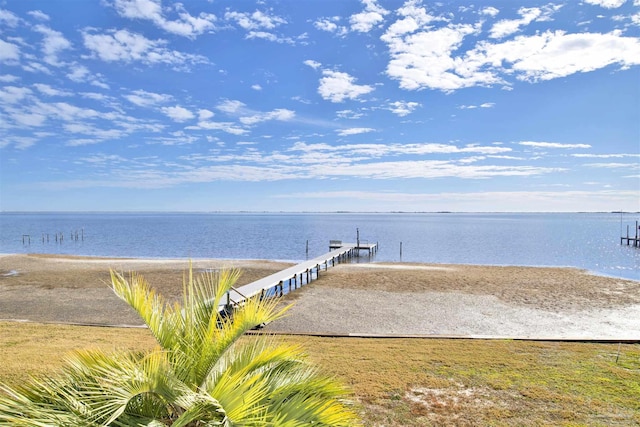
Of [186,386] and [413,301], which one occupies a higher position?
[186,386]

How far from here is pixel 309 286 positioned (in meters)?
21.3

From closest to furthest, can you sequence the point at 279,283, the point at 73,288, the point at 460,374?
the point at 460,374
the point at 73,288
the point at 279,283

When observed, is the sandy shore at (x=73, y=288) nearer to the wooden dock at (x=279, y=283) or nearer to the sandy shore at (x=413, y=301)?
the sandy shore at (x=413, y=301)

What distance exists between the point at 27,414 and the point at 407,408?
4.72 m

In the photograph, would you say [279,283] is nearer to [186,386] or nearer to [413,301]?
[413,301]

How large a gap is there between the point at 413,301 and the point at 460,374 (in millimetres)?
9788

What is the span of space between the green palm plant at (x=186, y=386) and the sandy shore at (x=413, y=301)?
334 inches

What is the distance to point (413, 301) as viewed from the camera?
16844 millimetres

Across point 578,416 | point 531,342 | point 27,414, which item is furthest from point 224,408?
point 531,342

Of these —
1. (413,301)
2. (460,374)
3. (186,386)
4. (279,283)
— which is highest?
(186,386)

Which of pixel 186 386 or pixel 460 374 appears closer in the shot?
pixel 186 386

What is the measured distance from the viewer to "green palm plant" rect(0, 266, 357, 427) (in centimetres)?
275

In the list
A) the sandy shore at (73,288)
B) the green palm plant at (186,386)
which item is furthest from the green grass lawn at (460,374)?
the sandy shore at (73,288)

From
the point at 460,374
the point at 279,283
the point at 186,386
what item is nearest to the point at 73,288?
the point at 279,283
